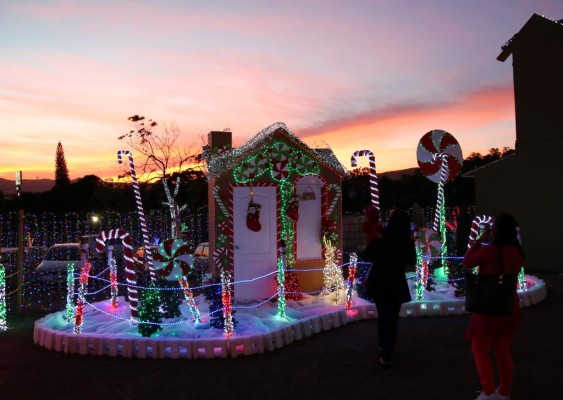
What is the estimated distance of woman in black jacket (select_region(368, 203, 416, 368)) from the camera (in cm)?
621

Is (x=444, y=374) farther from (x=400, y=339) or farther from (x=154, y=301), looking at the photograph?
(x=154, y=301)

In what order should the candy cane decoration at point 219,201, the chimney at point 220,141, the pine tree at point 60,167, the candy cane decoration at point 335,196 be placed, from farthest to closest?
the pine tree at point 60,167, the candy cane decoration at point 335,196, the chimney at point 220,141, the candy cane decoration at point 219,201

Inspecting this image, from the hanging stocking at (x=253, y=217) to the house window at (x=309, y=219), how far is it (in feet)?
2.99

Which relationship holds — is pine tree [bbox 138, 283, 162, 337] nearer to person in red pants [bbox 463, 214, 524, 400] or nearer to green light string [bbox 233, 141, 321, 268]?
green light string [bbox 233, 141, 321, 268]

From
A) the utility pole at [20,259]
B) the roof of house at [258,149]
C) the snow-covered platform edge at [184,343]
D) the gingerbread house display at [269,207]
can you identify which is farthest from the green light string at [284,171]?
the utility pole at [20,259]

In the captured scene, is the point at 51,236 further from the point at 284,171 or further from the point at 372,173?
the point at 372,173

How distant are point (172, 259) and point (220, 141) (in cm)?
362

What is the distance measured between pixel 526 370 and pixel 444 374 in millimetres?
953

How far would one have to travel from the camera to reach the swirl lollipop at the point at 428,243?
417 inches

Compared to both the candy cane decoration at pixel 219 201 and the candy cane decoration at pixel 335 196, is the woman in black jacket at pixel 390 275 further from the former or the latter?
the candy cane decoration at pixel 335 196

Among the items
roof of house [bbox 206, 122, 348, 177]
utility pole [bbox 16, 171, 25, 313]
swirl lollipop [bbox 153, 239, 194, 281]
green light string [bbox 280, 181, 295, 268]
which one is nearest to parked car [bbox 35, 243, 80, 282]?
utility pole [bbox 16, 171, 25, 313]

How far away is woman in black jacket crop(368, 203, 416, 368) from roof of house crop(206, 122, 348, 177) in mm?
4657

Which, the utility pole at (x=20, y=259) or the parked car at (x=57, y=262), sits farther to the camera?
the parked car at (x=57, y=262)

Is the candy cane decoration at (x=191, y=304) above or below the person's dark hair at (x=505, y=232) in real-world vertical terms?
below
